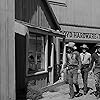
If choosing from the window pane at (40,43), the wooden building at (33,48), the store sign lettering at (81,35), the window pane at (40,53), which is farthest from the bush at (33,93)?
the store sign lettering at (81,35)

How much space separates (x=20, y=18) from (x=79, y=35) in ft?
A: 35.3

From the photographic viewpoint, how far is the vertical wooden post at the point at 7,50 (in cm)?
556

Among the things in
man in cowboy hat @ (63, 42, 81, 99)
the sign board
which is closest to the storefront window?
man in cowboy hat @ (63, 42, 81, 99)

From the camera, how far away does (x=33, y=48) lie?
970 centimetres

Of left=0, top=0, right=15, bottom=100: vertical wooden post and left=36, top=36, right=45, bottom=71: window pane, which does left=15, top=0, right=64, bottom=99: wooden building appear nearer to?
left=36, top=36, right=45, bottom=71: window pane

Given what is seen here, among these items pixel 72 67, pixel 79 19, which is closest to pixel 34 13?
pixel 72 67

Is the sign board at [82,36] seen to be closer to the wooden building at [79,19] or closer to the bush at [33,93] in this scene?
the wooden building at [79,19]

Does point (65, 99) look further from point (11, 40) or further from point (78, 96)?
point (11, 40)

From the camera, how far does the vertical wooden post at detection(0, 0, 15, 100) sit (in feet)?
18.2

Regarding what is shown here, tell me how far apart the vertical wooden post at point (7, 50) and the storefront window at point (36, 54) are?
348 cm

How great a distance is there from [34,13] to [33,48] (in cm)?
151

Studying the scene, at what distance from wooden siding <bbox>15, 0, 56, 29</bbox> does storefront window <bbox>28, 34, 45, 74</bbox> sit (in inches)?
27.4

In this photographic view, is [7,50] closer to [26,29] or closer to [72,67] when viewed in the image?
[26,29]

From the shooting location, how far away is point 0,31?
555cm
